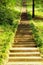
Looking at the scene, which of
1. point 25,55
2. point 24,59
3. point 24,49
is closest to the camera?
point 24,59

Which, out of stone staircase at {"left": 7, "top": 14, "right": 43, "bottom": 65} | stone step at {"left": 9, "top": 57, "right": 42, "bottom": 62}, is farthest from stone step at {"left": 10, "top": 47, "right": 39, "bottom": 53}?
stone step at {"left": 9, "top": 57, "right": 42, "bottom": 62}

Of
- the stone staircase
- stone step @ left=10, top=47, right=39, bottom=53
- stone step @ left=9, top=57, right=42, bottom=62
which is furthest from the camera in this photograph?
stone step @ left=10, top=47, right=39, bottom=53

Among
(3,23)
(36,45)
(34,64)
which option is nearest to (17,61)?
(34,64)

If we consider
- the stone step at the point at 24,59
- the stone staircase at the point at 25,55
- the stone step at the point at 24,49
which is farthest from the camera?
Result: the stone step at the point at 24,49

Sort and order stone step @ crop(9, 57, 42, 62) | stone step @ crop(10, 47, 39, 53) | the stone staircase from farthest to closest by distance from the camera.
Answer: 1. stone step @ crop(10, 47, 39, 53)
2. stone step @ crop(9, 57, 42, 62)
3. the stone staircase

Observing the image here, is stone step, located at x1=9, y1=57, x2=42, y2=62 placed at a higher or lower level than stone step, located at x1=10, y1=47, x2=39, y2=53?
lower

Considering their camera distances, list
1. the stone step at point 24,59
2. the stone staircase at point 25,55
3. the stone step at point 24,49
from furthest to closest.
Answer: the stone step at point 24,49, the stone step at point 24,59, the stone staircase at point 25,55

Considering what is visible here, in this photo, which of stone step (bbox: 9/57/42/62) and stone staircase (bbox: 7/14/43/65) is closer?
stone staircase (bbox: 7/14/43/65)

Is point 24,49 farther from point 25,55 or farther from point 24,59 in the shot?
point 24,59

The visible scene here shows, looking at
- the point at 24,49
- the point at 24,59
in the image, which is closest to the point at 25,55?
the point at 24,59

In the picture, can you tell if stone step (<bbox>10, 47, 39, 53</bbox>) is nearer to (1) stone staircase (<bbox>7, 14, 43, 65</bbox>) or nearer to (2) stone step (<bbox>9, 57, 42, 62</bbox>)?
(1) stone staircase (<bbox>7, 14, 43, 65</bbox>)

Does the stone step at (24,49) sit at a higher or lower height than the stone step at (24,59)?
higher

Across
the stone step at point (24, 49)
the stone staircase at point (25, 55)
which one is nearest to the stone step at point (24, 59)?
the stone staircase at point (25, 55)

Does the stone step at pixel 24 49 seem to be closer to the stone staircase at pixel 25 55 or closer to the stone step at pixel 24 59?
the stone staircase at pixel 25 55
